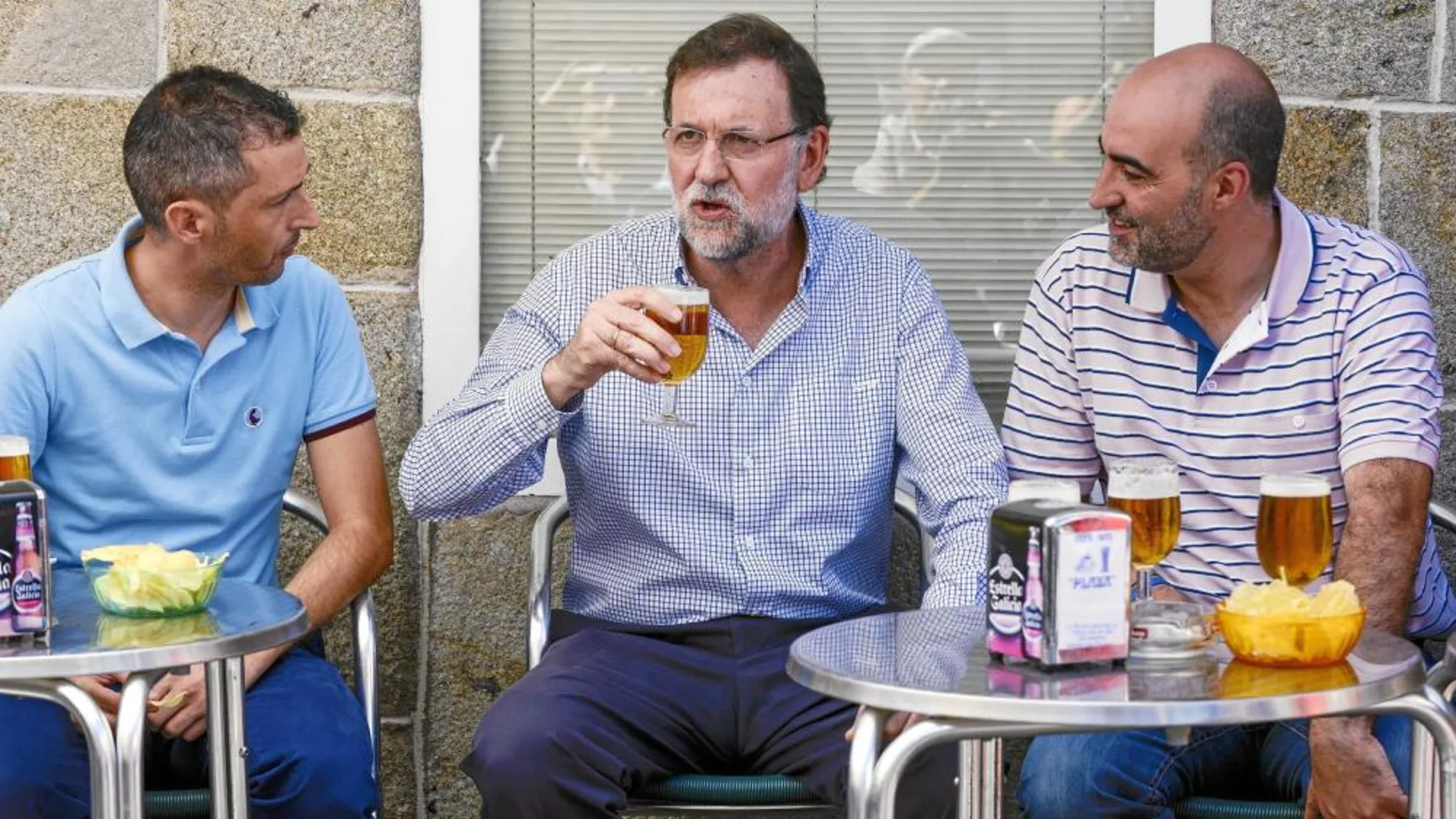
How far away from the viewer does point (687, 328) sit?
9.24 ft

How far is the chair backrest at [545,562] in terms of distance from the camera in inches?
125

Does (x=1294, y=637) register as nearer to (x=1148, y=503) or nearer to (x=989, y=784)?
(x=1148, y=503)

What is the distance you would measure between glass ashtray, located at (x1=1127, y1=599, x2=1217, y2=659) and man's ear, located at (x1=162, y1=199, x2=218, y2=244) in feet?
5.32

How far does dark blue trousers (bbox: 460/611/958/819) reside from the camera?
9.23 ft

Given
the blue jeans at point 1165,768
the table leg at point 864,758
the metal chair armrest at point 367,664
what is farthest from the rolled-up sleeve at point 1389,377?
the metal chair armrest at point 367,664

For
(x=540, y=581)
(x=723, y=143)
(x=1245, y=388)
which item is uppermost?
(x=723, y=143)

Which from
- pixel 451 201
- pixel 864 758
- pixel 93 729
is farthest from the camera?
pixel 451 201

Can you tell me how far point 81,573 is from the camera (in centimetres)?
290

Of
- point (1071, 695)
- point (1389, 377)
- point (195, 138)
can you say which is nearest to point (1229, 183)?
point (1389, 377)

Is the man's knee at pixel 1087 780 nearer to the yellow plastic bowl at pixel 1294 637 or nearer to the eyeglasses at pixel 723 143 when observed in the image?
the yellow plastic bowl at pixel 1294 637

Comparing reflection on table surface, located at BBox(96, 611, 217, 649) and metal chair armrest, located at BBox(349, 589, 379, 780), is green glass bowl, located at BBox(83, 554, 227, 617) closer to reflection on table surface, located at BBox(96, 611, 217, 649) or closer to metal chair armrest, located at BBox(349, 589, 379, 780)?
reflection on table surface, located at BBox(96, 611, 217, 649)

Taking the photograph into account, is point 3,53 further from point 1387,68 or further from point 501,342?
point 1387,68

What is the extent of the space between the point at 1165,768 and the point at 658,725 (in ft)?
2.48

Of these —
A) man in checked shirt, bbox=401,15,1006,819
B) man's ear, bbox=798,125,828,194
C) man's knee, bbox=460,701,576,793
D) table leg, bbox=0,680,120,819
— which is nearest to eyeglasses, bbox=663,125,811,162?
man in checked shirt, bbox=401,15,1006,819
